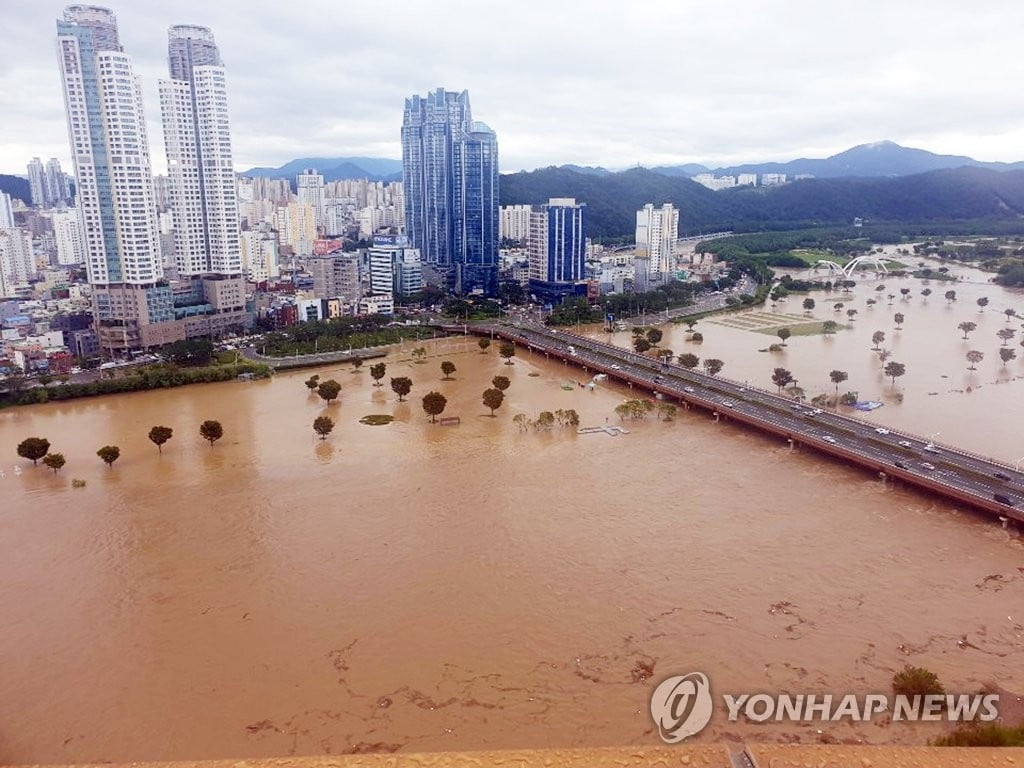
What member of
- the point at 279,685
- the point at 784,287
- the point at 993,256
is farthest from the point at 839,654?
the point at 993,256

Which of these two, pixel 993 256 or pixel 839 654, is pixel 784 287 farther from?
pixel 839 654

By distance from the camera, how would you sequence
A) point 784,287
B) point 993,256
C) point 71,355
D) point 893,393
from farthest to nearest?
point 993,256 < point 784,287 < point 71,355 < point 893,393

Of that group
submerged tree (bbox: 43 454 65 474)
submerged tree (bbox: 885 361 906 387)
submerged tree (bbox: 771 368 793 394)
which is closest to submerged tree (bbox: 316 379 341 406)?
submerged tree (bbox: 43 454 65 474)

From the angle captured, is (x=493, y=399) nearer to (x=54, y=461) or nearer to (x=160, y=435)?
(x=160, y=435)

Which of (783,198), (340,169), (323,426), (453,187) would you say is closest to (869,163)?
(783,198)

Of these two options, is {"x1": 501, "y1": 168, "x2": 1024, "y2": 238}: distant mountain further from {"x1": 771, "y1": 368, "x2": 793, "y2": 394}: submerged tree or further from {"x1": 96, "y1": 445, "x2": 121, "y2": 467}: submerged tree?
{"x1": 96, "y1": 445, "x2": 121, "y2": 467}: submerged tree

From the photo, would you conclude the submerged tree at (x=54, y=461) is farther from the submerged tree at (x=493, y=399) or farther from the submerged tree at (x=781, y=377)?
the submerged tree at (x=781, y=377)

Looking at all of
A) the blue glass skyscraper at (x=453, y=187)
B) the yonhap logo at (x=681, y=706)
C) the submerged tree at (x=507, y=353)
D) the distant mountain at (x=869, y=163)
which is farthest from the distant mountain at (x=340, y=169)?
the yonhap logo at (x=681, y=706)
